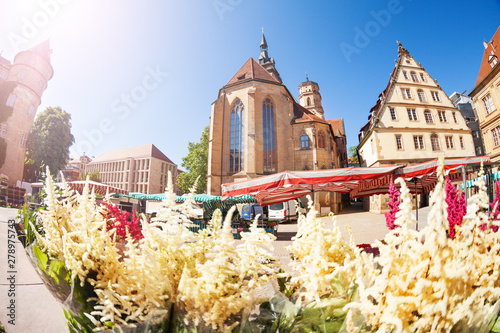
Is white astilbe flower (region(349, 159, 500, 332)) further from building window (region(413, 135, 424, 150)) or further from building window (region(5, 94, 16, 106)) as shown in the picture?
building window (region(5, 94, 16, 106))

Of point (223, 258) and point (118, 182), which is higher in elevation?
point (118, 182)

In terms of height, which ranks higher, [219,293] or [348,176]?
[348,176]

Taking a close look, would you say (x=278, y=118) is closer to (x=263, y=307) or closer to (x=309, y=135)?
(x=309, y=135)

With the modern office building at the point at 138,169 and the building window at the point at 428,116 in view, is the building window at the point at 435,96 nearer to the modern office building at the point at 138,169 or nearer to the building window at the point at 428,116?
the building window at the point at 428,116

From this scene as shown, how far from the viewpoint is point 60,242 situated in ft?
3.15

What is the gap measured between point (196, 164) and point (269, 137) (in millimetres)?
11008

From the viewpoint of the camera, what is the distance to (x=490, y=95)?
2000 centimetres

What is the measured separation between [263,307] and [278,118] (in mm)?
24760

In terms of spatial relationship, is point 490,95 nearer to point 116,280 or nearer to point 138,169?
point 116,280

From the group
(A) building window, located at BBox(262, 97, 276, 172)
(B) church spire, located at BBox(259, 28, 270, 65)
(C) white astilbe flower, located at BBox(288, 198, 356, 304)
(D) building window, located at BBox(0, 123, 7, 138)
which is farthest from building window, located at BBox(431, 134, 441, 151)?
(D) building window, located at BBox(0, 123, 7, 138)

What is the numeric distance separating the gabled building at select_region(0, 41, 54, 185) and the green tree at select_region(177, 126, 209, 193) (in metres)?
20.8

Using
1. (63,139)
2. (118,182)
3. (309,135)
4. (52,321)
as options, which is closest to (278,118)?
(309,135)

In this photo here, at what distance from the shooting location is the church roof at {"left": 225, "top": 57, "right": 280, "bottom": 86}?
2547 centimetres

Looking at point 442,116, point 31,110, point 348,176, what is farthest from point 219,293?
A: point 31,110
